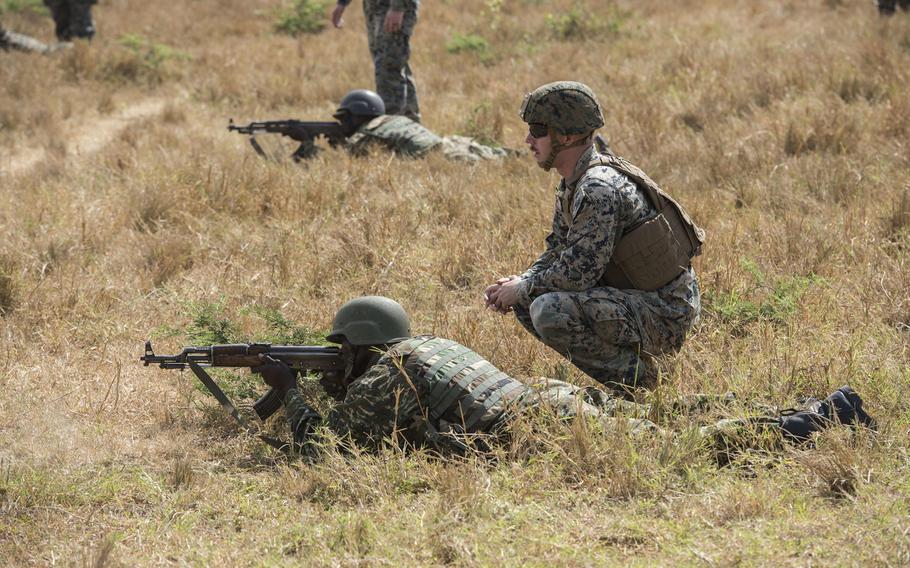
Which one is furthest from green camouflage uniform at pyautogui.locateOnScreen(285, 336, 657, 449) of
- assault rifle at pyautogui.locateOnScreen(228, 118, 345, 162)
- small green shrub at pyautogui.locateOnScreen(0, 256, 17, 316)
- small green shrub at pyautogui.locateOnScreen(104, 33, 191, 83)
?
small green shrub at pyautogui.locateOnScreen(104, 33, 191, 83)

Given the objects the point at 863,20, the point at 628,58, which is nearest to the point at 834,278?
the point at 628,58

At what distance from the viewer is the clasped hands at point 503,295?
4.67 meters

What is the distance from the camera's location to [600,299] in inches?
179

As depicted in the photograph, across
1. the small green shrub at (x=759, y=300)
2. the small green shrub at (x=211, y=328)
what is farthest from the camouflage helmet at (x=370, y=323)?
the small green shrub at (x=759, y=300)

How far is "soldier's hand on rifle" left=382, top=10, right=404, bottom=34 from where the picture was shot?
9.34m

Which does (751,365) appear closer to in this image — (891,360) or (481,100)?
(891,360)

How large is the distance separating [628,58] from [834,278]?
20.8 feet

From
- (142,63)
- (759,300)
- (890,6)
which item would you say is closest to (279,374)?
(759,300)

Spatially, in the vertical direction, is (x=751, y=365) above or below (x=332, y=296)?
above

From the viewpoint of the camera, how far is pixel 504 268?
622 cm

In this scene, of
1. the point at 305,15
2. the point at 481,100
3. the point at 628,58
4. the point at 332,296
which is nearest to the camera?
the point at 332,296

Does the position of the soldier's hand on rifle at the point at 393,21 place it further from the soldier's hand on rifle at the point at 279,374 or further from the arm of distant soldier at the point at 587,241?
the soldier's hand on rifle at the point at 279,374

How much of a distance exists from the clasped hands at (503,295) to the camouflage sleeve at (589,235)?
0.15 metres

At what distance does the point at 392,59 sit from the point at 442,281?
150 inches
